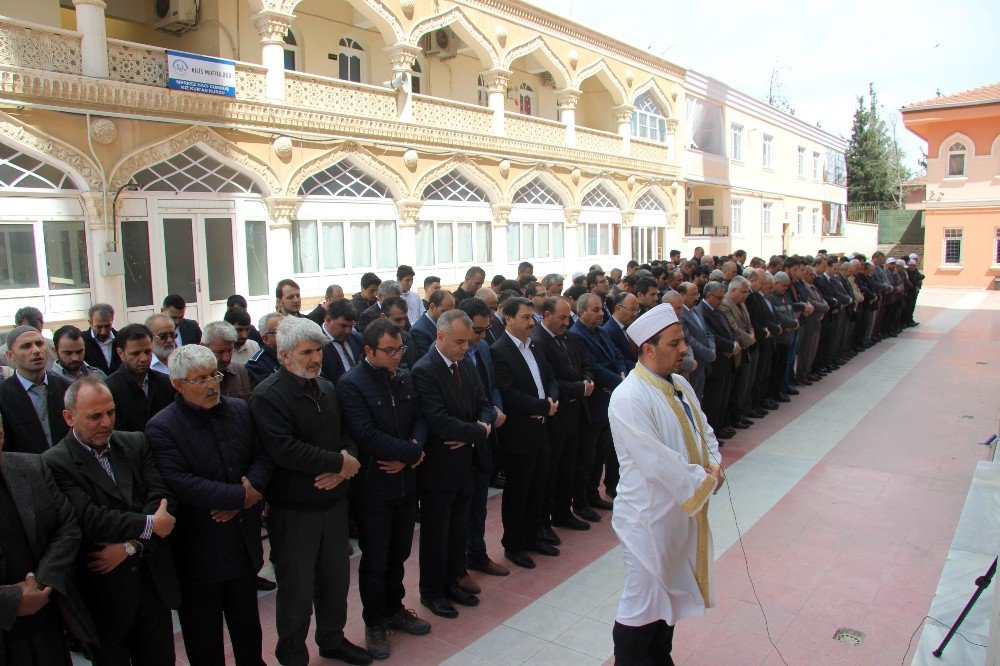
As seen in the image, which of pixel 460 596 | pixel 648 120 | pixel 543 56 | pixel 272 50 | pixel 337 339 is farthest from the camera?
pixel 648 120

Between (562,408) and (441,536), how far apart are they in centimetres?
151

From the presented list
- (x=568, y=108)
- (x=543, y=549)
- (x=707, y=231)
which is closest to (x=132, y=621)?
(x=543, y=549)

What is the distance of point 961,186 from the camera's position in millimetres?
28078

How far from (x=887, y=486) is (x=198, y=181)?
1092 centimetres

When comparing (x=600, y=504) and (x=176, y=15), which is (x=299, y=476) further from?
(x=176, y=15)

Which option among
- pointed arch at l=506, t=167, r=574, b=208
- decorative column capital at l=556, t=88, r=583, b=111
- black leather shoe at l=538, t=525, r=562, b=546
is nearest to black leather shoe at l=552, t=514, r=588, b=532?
black leather shoe at l=538, t=525, r=562, b=546

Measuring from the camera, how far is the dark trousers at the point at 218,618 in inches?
130

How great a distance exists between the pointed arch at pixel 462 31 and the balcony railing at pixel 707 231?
42.1 ft

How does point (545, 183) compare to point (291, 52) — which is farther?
point (545, 183)

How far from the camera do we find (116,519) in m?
2.89

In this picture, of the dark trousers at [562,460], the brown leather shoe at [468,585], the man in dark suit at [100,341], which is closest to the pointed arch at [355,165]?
the man in dark suit at [100,341]

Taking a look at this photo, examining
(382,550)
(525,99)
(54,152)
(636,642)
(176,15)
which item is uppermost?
(525,99)

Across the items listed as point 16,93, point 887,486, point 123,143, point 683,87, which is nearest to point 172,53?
point 123,143

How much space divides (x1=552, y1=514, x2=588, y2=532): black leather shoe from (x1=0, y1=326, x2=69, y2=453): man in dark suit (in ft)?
11.7
